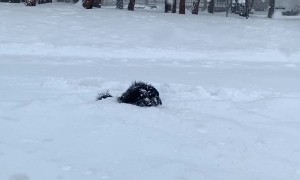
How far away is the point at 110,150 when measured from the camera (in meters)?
5.28

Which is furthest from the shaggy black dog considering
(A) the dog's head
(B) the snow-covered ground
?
(B) the snow-covered ground

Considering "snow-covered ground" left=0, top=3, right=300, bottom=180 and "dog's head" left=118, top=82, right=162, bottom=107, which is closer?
"snow-covered ground" left=0, top=3, right=300, bottom=180

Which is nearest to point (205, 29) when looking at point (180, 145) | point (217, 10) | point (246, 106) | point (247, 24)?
point (247, 24)

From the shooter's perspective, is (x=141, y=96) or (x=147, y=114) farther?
(x=141, y=96)

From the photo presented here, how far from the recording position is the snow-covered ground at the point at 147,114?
4887 mm

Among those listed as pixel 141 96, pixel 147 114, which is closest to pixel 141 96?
pixel 141 96

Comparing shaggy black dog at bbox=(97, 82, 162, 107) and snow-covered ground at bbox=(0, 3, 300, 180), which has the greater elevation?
shaggy black dog at bbox=(97, 82, 162, 107)

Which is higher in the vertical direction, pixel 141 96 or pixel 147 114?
pixel 141 96

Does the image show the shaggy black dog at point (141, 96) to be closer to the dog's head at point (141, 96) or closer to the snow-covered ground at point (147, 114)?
the dog's head at point (141, 96)

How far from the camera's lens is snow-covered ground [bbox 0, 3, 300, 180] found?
4887mm

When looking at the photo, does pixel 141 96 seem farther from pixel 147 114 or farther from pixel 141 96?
pixel 147 114

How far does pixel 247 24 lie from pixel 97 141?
20.2 meters

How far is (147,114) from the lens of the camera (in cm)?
672

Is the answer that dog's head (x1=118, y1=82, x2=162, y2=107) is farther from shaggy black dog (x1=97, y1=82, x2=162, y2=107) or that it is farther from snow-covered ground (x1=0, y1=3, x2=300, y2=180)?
snow-covered ground (x1=0, y1=3, x2=300, y2=180)
